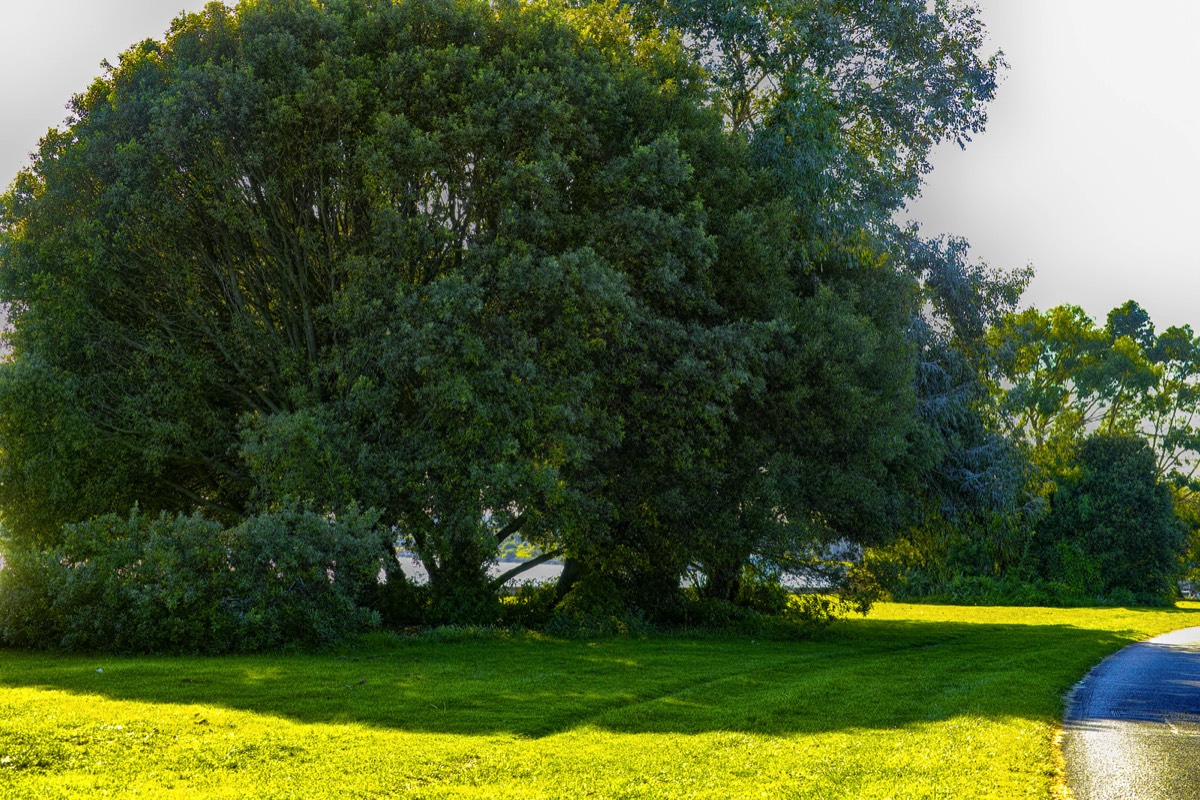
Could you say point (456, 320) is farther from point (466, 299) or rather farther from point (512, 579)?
point (512, 579)

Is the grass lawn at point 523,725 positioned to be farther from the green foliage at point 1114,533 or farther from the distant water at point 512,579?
the green foliage at point 1114,533

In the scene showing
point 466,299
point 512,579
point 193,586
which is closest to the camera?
point 193,586

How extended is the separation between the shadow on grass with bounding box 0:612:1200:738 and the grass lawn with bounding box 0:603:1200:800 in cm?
6

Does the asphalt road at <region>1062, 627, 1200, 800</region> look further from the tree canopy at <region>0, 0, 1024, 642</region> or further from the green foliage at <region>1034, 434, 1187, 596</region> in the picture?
the green foliage at <region>1034, 434, 1187, 596</region>

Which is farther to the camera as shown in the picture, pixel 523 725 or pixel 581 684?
pixel 581 684

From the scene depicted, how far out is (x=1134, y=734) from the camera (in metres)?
Answer: 13.0

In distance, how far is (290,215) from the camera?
85.3 feet

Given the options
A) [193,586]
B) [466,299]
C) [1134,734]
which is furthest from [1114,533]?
[193,586]

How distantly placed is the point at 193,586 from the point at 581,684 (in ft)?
25.2

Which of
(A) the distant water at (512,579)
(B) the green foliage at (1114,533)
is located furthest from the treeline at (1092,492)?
(A) the distant water at (512,579)

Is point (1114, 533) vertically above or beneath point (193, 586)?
above

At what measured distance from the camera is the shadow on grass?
535 inches

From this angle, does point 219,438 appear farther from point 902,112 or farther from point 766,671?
point 902,112

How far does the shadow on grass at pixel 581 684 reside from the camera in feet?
44.6
